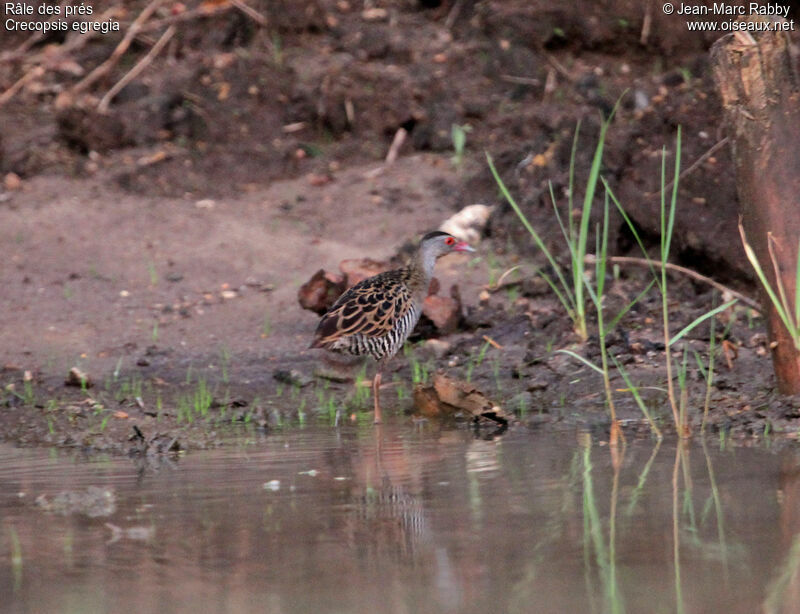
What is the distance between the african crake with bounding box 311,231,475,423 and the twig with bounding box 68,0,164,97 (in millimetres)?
5400

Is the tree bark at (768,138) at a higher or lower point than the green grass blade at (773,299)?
higher

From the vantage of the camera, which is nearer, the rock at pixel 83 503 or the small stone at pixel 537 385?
the rock at pixel 83 503

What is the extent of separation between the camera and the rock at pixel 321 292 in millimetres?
7547

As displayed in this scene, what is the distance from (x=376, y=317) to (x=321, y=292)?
1289 mm

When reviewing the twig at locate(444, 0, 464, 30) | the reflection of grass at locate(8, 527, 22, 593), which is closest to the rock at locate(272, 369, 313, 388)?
the reflection of grass at locate(8, 527, 22, 593)

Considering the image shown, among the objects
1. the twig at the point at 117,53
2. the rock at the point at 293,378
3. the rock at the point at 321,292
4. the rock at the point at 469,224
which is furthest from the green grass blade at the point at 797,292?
the twig at the point at 117,53

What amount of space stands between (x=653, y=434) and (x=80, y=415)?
276 cm

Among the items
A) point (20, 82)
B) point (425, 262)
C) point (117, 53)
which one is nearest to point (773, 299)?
point (425, 262)

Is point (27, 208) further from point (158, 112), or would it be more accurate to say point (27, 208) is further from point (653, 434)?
point (653, 434)

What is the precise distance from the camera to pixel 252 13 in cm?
1134

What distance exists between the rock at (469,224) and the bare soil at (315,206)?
0.15m

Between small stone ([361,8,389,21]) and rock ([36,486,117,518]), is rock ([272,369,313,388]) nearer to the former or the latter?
rock ([36,486,117,518])

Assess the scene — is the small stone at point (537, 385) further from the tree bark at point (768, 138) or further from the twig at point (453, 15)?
the twig at point (453, 15)

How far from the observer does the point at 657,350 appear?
667 cm
